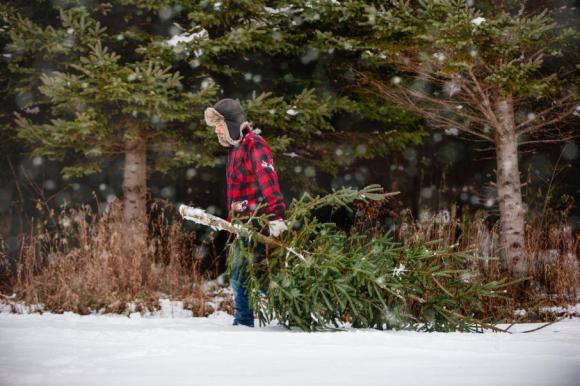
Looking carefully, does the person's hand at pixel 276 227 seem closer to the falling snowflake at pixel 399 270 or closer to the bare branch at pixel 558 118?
the falling snowflake at pixel 399 270

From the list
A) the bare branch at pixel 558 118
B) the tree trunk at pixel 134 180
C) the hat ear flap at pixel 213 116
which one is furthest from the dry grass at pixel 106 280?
the bare branch at pixel 558 118

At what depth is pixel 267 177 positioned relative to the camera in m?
4.01

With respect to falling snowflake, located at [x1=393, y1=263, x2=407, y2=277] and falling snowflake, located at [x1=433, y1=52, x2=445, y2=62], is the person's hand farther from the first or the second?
falling snowflake, located at [x1=433, y1=52, x2=445, y2=62]

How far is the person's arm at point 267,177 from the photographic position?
12.9 ft

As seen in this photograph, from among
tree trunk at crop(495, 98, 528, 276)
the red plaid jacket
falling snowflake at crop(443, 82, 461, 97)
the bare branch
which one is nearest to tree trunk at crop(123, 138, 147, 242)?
the red plaid jacket

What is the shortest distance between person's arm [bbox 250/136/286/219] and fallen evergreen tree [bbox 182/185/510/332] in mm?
118

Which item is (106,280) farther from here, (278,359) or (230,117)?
(278,359)

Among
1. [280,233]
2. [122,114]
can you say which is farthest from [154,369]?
[122,114]

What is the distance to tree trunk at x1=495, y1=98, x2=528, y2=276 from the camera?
6.79 metres

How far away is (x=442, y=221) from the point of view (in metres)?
6.27

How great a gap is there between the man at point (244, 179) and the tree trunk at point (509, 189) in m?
4.08

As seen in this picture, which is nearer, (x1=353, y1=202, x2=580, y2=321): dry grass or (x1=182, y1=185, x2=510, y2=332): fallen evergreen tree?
(x1=182, y1=185, x2=510, y2=332): fallen evergreen tree

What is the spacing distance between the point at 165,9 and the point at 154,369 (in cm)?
602

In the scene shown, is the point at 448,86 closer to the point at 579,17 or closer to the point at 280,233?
the point at 579,17
